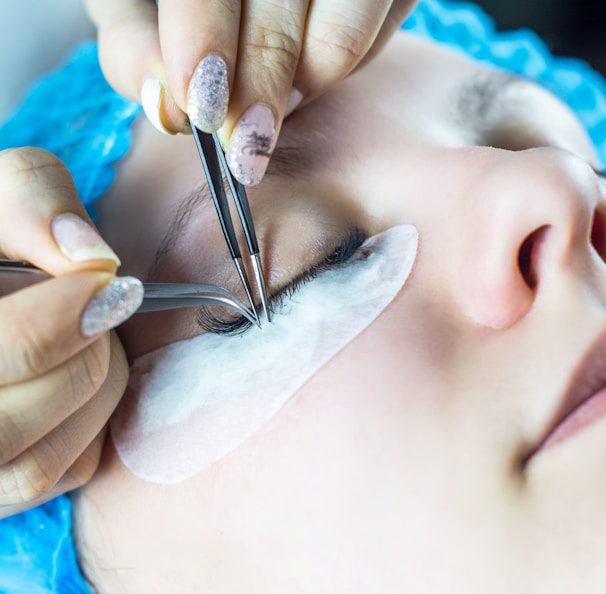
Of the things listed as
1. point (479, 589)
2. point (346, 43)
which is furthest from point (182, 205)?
point (479, 589)

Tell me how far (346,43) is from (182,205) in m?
0.23

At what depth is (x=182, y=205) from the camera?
719 mm

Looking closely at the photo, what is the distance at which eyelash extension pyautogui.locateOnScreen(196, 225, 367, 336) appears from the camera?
2.14 feet

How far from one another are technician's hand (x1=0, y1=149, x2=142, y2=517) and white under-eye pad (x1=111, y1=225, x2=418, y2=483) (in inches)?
1.5

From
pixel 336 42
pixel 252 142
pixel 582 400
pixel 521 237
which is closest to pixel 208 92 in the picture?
pixel 252 142

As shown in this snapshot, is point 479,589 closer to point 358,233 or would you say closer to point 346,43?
point 358,233

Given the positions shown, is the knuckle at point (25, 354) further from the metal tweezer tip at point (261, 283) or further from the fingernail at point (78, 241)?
the metal tweezer tip at point (261, 283)

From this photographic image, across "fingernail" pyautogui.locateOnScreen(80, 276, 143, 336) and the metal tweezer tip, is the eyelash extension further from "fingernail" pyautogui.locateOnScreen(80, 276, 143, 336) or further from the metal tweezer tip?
"fingernail" pyautogui.locateOnScreen(80, 276, 143, 336)

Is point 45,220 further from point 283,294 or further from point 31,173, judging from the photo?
point 283,294

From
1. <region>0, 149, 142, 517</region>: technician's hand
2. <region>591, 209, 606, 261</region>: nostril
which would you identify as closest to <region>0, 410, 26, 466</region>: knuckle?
<region>0, 149, 142, 517</region>: technician's hand

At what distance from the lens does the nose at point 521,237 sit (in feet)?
1.98

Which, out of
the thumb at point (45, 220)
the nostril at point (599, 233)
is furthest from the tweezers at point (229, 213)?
the nostril at point (599, 233)

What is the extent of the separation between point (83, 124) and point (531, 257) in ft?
2.00

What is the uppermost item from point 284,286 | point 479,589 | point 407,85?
point 407,85
